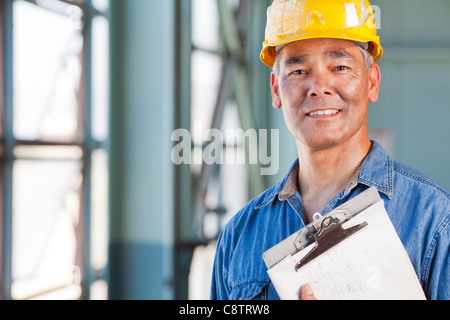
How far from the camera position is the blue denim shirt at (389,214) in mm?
1513

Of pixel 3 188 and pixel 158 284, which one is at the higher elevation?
pixel 3 188

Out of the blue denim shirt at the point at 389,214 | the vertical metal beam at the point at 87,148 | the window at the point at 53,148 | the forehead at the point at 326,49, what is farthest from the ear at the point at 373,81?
the vertical metal beam at the point at 87,148

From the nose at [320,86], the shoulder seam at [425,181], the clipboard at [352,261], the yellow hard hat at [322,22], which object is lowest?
the clipboard at [352,261]

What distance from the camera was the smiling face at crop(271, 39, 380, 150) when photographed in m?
1.79

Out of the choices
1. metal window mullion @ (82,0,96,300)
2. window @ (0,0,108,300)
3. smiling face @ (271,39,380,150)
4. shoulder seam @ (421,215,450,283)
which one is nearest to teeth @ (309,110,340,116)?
smiling face @ (271,39,380,150)

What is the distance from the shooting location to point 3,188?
13.7 feet

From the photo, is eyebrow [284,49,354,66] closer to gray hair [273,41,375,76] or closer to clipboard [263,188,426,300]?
gray hair [273,41,375,76]

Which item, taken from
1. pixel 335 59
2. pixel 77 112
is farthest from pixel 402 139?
pixel 335 59

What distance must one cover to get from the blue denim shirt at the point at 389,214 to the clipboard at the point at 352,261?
0.39 ft

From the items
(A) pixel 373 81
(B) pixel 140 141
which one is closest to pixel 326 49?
(A) pixel 373 81

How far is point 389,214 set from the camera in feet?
5.24

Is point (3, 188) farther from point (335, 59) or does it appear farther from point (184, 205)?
point (335, 59)

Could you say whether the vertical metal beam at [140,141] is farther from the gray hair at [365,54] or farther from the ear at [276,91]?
the gray hair at [365,54]
